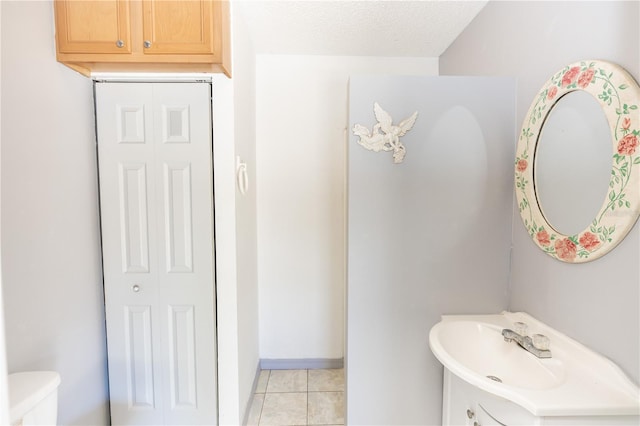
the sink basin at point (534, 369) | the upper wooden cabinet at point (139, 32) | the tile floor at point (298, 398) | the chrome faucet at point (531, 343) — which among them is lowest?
the tile floor at point (298, 398)

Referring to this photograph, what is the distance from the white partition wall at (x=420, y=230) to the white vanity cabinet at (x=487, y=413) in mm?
200

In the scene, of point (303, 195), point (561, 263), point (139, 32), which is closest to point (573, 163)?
point (561, 263)

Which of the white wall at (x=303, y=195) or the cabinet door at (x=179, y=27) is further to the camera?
the white wall at (x=303, y=195)

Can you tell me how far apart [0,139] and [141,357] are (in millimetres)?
1236

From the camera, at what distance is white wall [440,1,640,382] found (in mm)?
923

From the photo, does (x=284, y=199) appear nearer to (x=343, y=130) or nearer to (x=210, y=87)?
(x=343, y=130)

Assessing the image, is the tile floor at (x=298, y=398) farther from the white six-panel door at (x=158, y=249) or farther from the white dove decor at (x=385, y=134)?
the white dove decor at (x=385, y=134)

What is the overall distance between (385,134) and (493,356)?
1100 millimetres

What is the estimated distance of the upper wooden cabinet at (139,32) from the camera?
4.25 ft

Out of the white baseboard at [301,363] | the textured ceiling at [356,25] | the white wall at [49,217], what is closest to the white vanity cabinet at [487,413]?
the white baseboard at [301,363]

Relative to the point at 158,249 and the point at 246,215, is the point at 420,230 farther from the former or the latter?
the point at 158,249

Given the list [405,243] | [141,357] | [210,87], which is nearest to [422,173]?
[405,243]

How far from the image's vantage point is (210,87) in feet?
4.99

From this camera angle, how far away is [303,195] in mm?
2318
